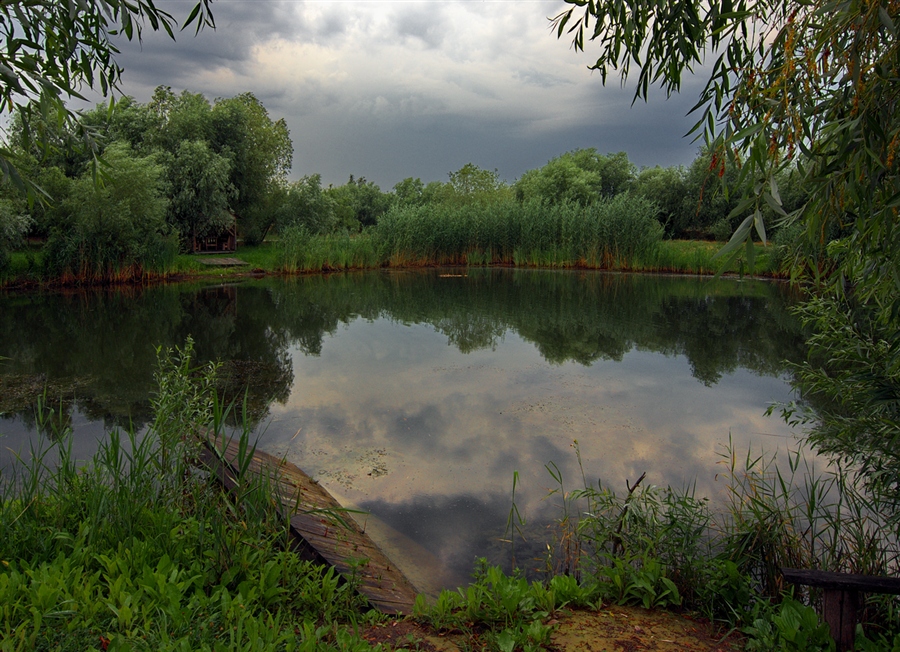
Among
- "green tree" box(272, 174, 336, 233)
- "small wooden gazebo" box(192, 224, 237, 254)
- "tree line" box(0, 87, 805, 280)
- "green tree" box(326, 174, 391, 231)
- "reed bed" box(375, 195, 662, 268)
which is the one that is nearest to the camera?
"tree line" box(0, 87, 805, 280)

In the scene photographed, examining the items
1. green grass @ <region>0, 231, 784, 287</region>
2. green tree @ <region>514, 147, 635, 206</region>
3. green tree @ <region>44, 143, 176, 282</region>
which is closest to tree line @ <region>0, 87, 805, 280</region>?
green tree @ <region>44, 143, 176, 282</region>

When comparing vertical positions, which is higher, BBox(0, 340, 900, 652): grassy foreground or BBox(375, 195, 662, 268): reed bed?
BBox(375, 195, 662, 268): reed bed

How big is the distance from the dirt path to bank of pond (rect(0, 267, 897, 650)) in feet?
0.23

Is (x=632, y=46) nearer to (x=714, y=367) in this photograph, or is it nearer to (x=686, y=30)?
(x=686, y=30)

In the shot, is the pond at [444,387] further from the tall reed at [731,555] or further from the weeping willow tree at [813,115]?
the weeping willow tree at [813,115]

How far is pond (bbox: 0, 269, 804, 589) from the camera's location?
5.11 meters

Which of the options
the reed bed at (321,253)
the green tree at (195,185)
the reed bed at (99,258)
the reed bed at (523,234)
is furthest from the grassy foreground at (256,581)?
the green tree at (195,185)

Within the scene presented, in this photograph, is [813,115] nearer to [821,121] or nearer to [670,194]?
[821,121]

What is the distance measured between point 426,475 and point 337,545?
5.99 feet

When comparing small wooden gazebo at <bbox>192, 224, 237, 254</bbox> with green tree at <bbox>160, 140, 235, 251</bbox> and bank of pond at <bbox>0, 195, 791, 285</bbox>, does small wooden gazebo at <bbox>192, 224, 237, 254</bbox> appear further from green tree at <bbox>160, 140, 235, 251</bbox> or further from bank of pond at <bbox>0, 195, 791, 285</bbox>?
green tree at <bbox>160, 140, 235, 251</bbox>

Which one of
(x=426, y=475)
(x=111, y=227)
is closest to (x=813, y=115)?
(x=426, y=475)

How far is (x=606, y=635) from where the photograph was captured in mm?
2768

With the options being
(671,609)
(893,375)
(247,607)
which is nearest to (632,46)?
(893,375)

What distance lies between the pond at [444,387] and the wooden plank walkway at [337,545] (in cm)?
29
